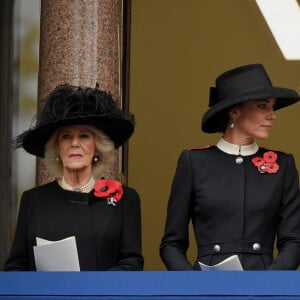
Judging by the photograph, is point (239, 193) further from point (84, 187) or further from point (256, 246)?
point (84, 187)

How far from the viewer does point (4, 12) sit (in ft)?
31.6

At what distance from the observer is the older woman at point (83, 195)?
5246 mm

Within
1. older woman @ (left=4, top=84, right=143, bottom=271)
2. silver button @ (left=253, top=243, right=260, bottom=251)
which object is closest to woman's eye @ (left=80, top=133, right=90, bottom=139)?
older woman @ (left=4, top=84, right=143, bottom=271)

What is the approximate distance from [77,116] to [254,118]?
773mm

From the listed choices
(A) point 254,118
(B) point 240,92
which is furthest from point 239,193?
(B) point 240,92

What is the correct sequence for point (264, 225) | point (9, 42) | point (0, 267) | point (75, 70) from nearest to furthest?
point (264, 225) → point (75, 70) → point (0, 267) → point (9, 42)

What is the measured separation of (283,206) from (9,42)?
185 inches

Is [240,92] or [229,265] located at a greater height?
[240,92]

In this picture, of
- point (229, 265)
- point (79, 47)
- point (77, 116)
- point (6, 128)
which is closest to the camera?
point (229, 265)

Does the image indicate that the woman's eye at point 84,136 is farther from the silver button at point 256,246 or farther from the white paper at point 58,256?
the silver button at point 256,246

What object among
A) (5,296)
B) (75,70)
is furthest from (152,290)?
(75,70)

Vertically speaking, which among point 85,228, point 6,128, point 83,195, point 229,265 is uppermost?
point 6,128

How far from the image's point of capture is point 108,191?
5.34 m

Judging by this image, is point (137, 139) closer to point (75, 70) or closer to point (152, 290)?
point (75, 70)
